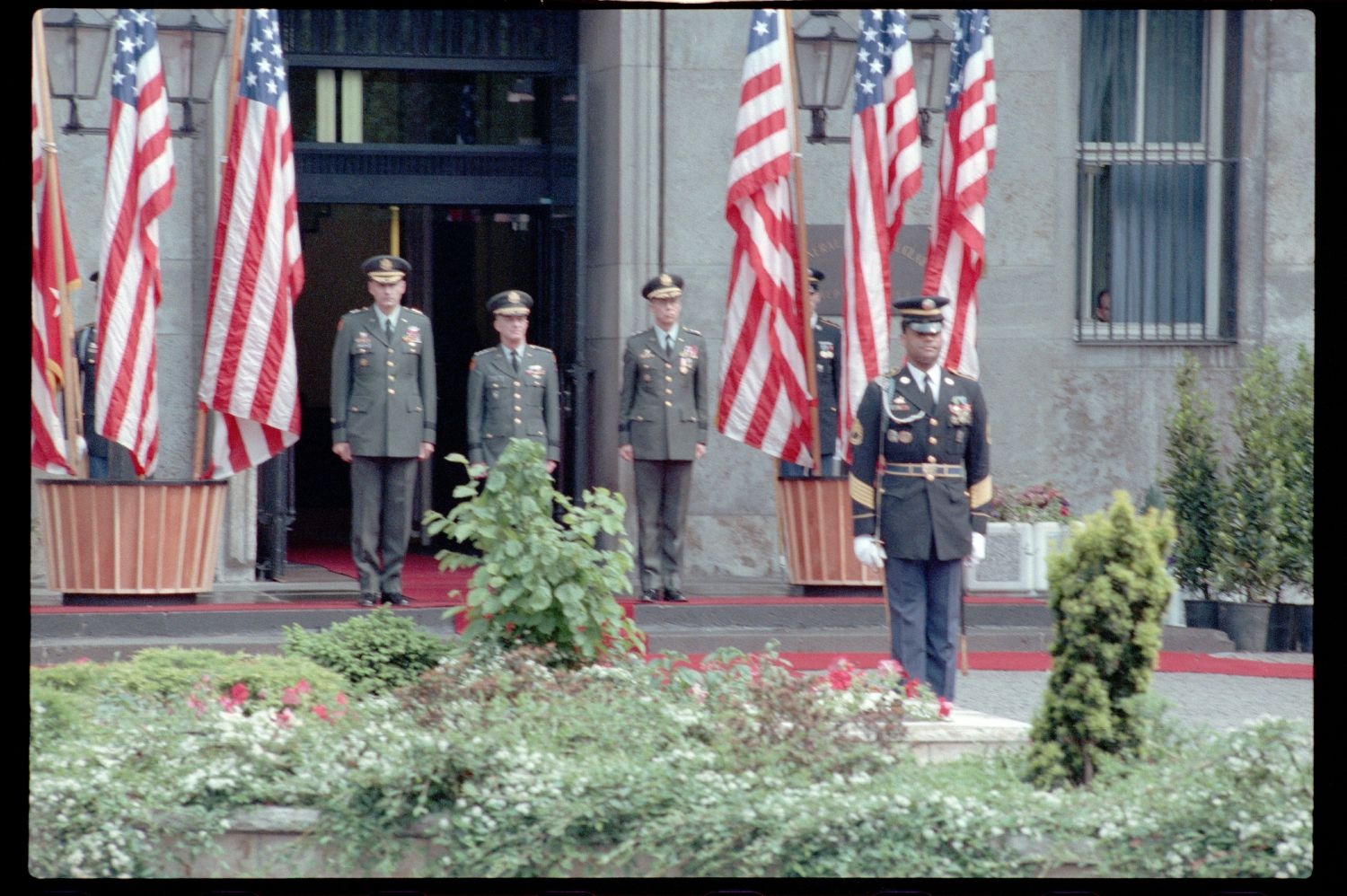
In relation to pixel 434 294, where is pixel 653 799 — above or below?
below

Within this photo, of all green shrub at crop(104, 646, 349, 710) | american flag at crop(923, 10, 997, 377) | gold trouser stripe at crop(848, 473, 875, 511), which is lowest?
green shrub at crop(104, 646, 349, 710)

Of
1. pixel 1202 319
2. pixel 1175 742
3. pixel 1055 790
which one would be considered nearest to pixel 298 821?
pixel 1055 790

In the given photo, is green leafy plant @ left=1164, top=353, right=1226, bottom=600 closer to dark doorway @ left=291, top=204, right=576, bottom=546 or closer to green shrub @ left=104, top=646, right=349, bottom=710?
dark doorway @ left=291, top=204, right=576, bottom=546

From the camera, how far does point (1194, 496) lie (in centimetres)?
1226

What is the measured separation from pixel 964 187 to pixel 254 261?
430 cm

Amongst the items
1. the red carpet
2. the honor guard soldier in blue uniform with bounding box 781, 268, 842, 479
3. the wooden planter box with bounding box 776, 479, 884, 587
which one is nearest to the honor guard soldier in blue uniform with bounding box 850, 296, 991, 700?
the red carpet

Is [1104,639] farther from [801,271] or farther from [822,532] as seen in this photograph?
[801,271]

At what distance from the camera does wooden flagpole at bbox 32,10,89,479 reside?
1109 centimetres

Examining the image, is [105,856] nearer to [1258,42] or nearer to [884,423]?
[884,423]

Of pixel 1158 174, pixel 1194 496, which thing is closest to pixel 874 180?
pixel 1194 496

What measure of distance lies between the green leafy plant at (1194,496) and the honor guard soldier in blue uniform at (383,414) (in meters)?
4.72

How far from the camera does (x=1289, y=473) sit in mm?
11984

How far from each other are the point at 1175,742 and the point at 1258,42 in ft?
28.9

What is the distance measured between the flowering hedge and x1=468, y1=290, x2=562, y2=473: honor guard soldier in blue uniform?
5106 mm
